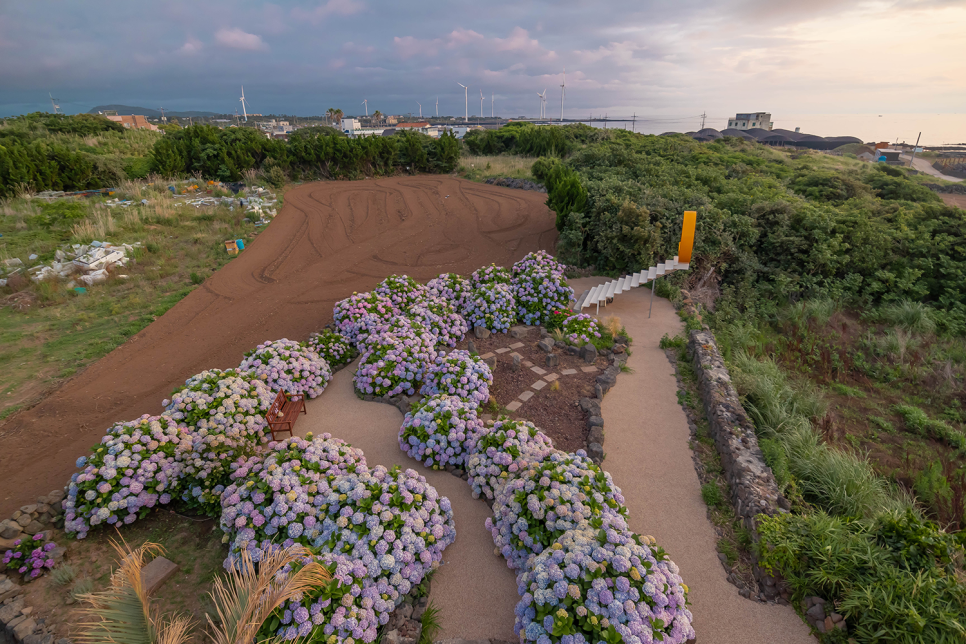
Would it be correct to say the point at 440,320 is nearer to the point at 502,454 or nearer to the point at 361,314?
the point at 361,314

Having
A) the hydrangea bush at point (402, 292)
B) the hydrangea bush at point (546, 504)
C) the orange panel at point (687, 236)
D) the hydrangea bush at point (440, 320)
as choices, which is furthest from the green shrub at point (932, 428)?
the hydrangea bush at point (402, 292)

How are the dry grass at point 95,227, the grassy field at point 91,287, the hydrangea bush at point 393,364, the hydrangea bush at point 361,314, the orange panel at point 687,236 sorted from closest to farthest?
the hydrangea bush at point 393,364
the grassy field at point 91,287
the hydrangea bush at point 361,314
the orange panel at point 687,236
the dry grass at point 95,227

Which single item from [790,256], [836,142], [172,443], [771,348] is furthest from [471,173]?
[836,142]

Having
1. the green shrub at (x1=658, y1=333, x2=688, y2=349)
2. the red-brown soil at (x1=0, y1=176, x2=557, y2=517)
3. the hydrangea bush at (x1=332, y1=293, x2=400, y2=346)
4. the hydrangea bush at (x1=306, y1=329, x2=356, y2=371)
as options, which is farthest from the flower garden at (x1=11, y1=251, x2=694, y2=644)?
the green shrub at (x1=658, y1=333, x2=688, y2=349)

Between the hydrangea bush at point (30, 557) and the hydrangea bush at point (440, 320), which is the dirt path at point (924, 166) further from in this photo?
the hydrangea bush at point (30, 557)

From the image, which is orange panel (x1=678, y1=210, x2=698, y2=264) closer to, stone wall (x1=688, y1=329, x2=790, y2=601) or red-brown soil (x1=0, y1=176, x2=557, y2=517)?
stone wall (x1=688, y1=329, x2=790, y2=601)
